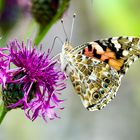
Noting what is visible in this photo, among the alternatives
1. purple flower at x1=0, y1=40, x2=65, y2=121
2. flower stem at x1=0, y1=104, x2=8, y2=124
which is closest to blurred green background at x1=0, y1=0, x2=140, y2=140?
purple flower at x1=0, y1=40, x2=65, y2=121

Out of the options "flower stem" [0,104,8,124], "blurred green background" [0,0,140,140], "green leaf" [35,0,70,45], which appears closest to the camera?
"flower stem" [0,104,8,124]

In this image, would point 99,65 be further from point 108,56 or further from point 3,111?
point 3,111

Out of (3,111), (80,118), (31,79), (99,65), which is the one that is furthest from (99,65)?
(80,118)

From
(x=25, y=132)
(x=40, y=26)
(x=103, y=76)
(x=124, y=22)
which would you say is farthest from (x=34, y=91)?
(x=25, y=132)

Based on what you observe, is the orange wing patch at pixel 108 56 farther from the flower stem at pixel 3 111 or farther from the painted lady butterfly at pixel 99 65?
the flower stem at pixel 3 111

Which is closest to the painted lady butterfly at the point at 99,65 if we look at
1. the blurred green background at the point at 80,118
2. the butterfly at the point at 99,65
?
the butterfly at the point at 99,65

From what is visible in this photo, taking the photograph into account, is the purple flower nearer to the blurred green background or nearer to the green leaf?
the green leaf

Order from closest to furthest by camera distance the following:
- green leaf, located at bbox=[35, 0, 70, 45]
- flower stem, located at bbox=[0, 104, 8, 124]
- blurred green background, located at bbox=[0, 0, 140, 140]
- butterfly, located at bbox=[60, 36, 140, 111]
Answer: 1. flower stem, located at bbox=[0, 104, 8, 124]
2. butterfly, located at bbox=[60, 36, 140, 111]
3. green leaf, located at bbox=[35, 0, 70, 45]
4. blurred green background, located at bbox=[0, 0, 140, 140]
